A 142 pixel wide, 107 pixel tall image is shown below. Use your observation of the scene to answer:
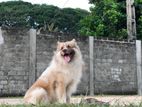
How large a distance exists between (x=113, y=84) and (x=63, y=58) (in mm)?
10890

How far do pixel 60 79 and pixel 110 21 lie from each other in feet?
52.8

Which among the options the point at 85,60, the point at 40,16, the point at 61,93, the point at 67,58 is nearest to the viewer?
the point at 61,93

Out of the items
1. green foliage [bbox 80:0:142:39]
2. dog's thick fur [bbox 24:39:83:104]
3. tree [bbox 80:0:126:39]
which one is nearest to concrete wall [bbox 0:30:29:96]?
dog's thick fur [bbox 24:39:83:104]

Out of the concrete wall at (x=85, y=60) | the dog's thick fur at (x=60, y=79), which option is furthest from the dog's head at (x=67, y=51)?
the concrete wall at (x=85, y=60)

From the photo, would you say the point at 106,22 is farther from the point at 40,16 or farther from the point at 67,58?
the point at 40,16

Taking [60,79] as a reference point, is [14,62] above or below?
above

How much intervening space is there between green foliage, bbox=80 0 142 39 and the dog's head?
14.9 metres

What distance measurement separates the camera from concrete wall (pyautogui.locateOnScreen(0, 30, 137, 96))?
18.3 meters

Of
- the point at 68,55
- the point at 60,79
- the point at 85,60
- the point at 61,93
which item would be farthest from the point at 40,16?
the point at 61,93

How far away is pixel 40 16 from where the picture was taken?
1956 inches

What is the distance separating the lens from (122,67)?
21.9 meters

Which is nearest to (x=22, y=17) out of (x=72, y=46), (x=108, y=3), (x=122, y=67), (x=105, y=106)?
(x=108, y=3)

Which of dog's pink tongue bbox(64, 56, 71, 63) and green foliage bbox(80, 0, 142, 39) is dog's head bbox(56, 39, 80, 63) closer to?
dog's pink tongue bbox(64, 56, 71, 63)

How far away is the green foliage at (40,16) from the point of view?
47.9 meters
